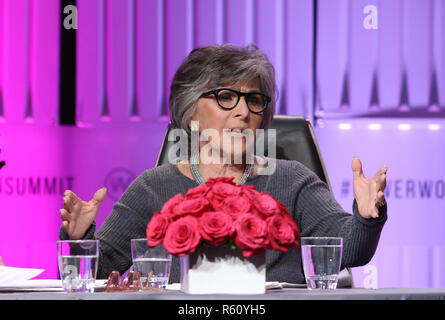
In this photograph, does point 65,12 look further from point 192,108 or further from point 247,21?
point 192,108

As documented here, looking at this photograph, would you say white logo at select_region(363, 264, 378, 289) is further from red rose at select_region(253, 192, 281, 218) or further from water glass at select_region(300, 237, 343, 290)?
red rose at select_region(253, 192, 281, 218)

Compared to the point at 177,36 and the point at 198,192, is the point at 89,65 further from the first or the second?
the point at 198,192

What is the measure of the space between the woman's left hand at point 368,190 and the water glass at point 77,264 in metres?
0.53

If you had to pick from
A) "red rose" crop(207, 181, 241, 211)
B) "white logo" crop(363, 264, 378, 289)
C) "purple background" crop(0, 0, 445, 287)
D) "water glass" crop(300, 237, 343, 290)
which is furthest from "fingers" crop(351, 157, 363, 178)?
"white logo" crop(363, 264, 378, 289)

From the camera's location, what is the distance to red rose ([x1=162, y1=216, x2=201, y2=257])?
0.99 metres

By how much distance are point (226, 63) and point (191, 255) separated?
0.90 m

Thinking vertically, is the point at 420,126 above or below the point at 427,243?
above

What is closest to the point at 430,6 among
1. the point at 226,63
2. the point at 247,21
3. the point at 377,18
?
the point at 377,18

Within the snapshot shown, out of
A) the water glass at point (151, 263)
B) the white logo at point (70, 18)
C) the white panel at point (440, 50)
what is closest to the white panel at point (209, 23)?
the white logo at point (70, 18)

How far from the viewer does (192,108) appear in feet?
6.24

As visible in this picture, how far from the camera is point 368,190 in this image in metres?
1.33

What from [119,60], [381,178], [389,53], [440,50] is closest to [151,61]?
[119,60]

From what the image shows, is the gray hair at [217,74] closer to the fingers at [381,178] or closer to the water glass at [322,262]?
the fingers at [381,178]

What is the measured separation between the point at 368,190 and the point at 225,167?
61 centimetres
